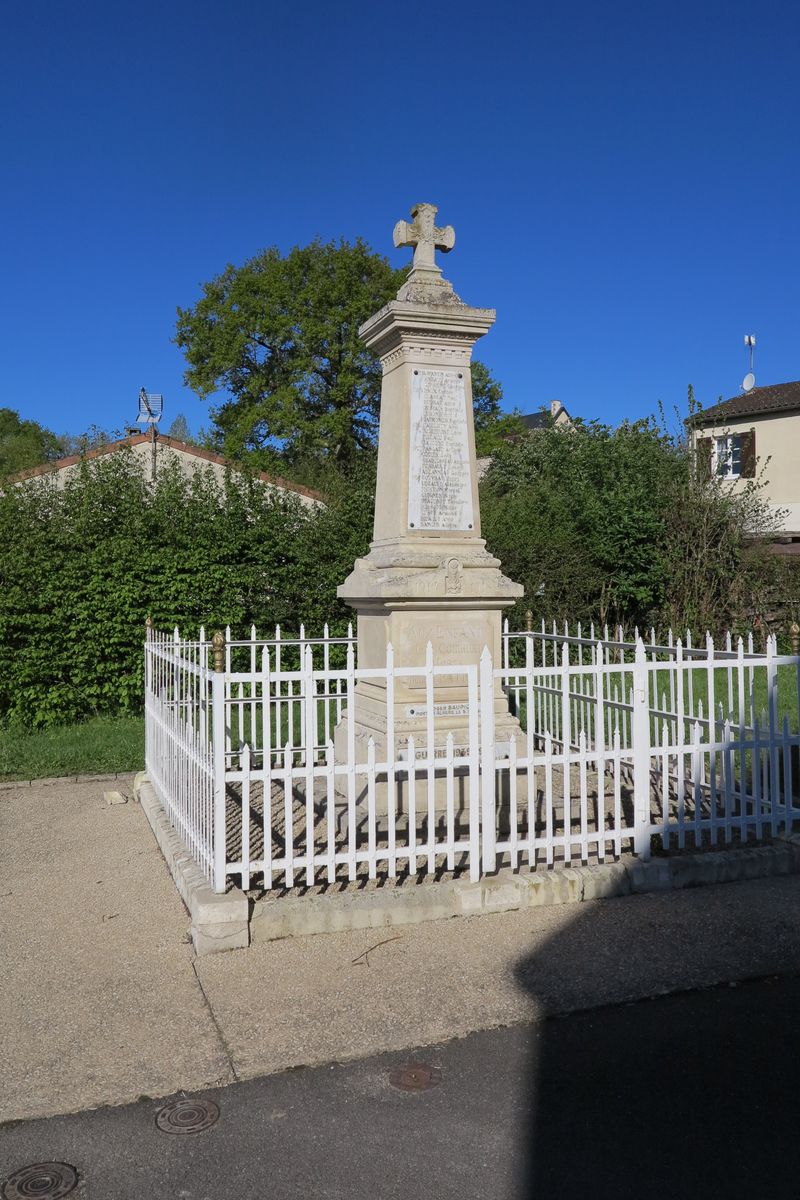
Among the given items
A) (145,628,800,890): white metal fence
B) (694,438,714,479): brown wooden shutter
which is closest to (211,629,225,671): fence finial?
(145,628,800,890): white metal fence

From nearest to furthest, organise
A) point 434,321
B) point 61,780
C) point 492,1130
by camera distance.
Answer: point 492,1130
point 434,321
point 61,780

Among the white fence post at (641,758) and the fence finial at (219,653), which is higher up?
the fence finial at (219,653)

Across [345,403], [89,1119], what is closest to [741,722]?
[89,1119]

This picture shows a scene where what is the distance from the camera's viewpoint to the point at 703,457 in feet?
58.1

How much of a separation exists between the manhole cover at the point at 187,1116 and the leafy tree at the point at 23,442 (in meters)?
40.6

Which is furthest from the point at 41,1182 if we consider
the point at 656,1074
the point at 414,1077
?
the point at 656,1074

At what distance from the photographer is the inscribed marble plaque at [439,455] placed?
7160 millimetres

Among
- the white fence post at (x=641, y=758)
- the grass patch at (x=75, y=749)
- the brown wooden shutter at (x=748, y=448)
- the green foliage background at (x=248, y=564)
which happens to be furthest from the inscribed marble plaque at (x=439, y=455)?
the brown wooden shutter at (x=748, y=448)

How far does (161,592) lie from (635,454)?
40.4ft

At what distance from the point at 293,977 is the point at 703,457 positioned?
15.6 meters

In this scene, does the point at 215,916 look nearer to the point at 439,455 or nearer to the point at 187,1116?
the point at 187,1116

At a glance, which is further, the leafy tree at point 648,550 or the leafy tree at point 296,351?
the leafy tree at point 296,351

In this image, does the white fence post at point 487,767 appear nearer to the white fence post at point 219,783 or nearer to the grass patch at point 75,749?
the white fence post at point 219,783

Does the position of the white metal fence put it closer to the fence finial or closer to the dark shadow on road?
the fence finial
